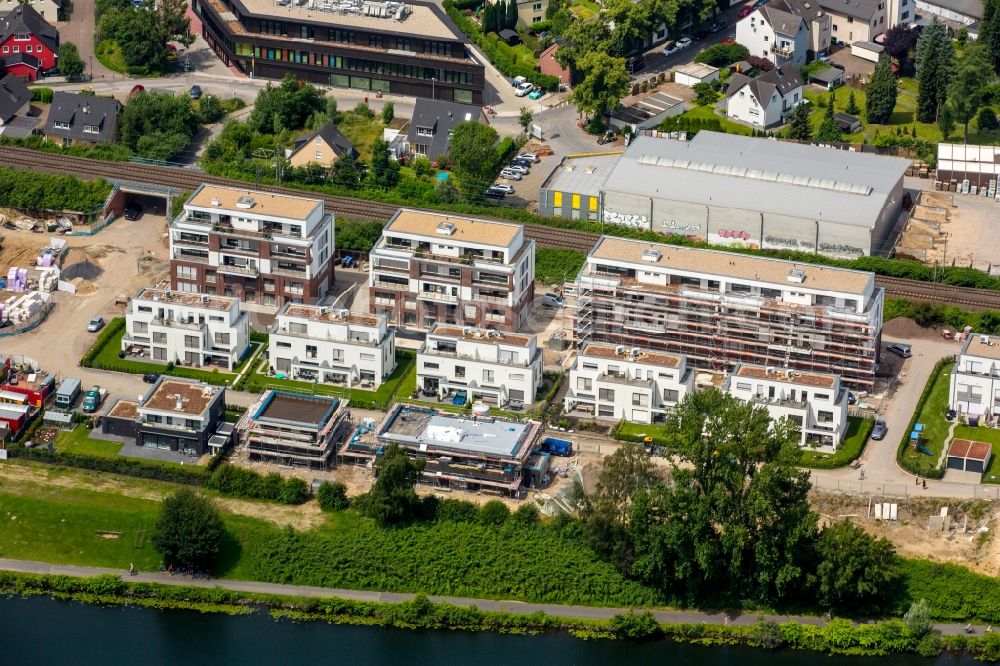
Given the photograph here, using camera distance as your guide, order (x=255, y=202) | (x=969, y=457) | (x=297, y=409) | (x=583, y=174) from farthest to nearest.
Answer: (x=583, y=174), (x=255, y=202), (x=297, y=409), (x=969, y=457)

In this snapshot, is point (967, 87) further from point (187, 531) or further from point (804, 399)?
point (187, 531)

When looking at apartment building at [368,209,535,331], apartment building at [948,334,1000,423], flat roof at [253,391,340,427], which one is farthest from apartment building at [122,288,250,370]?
apartment building at [948,334,1000,423]

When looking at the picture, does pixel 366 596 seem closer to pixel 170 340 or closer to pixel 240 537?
pixel 240 537

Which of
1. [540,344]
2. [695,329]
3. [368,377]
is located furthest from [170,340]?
[695,329]

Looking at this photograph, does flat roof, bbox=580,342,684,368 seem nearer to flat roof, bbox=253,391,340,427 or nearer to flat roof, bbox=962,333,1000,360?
flat roof, bbox=253,391,340,427

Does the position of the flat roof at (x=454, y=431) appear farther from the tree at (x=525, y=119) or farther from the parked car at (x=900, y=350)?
the tree at (x=525, y=119)

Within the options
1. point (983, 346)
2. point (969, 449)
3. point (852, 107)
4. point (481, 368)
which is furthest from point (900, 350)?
point (852, 107)
